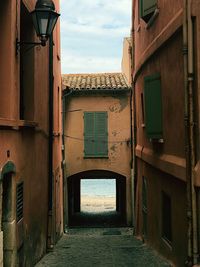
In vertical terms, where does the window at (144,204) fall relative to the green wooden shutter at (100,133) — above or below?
below

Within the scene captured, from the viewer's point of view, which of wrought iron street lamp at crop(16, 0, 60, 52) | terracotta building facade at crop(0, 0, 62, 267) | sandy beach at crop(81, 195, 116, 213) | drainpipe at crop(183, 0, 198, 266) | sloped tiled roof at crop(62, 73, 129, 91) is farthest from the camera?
sandy beach at crop(81, 195, 116, 213)

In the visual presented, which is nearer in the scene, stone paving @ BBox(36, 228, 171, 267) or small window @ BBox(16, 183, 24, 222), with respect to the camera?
small window @ BBox(16, 183, 24, 222)

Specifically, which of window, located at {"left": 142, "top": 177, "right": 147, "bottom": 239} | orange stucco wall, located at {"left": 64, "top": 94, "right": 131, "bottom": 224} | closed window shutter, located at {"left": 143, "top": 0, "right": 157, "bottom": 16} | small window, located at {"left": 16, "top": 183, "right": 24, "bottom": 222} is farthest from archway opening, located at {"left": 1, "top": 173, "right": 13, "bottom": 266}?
orange stucco wall, located at {"left": 64, "top": 94, "right": 131, "bottom": 224}

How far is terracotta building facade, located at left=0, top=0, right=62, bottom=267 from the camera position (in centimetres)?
671

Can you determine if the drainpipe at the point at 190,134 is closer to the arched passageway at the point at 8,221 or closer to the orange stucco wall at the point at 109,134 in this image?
the arched passageway at the point at 8,221

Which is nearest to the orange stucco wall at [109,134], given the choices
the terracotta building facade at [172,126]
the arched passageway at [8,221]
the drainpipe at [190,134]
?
the terracotta building facade at [172,126]

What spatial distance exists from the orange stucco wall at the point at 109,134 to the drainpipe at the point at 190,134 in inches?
505

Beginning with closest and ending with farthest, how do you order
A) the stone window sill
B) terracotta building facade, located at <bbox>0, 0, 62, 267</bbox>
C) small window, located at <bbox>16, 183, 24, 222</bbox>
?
1. the stone window sill
2. terracotta building facade, located at <bbox>0, 0, 62, 267</bbox>
3. small window, located at <bbox>16, 183, 24, 222</bbox>

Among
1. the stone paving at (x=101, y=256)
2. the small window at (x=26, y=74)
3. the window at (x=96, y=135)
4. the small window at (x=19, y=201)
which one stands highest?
the small window at (x=26, y=74)

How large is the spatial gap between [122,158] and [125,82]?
12.7 ft

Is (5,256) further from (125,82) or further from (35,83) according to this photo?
(125,82)

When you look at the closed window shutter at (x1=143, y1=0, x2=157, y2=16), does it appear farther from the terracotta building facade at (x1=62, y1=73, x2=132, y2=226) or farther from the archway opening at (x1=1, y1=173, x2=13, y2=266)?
the terracotta building facade at (x1=62, y1=73, x2=132, y2=226)

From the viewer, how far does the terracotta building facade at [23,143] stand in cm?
671

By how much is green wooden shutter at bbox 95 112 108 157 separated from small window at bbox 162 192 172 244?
32.6ft
